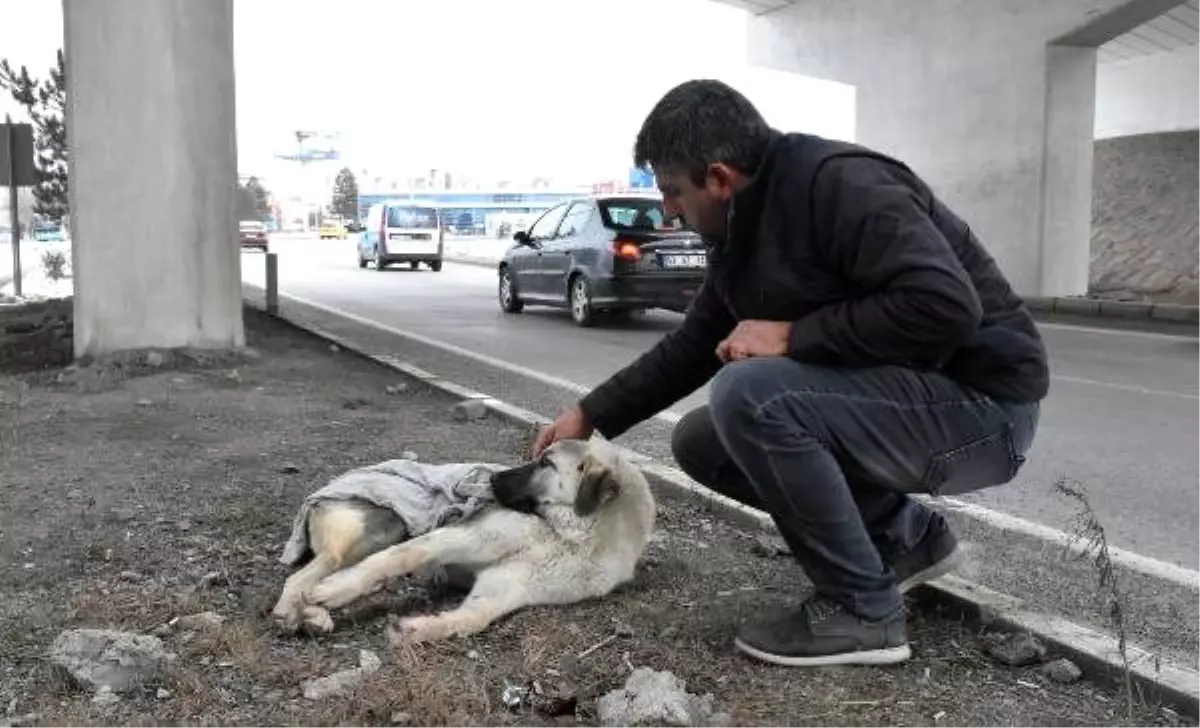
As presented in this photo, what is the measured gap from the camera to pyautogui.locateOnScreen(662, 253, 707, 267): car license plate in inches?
552

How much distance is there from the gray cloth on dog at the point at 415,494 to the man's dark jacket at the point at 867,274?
104 centimetres

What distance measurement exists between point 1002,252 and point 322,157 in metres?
90.8

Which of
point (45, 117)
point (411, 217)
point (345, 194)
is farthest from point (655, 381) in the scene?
point (345, 194)

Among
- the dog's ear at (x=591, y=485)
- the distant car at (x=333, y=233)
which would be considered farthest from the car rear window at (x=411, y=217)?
the distant car at (x=333, y=233)

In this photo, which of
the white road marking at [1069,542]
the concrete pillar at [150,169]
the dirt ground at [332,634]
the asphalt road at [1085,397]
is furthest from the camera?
the concrete pillar at [150,169]

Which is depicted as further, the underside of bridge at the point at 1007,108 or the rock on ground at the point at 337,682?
the underside of bridge at the point at 1007,108

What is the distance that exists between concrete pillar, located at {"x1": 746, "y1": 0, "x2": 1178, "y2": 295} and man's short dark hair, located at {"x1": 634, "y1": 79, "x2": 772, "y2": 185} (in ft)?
47.3

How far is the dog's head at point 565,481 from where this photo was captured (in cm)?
338

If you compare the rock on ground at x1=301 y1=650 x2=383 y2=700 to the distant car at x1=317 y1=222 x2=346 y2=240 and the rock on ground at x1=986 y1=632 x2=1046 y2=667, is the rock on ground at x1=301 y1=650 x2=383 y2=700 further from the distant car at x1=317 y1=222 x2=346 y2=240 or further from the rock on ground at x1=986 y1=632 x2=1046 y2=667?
the distant car at x1=317 y1=222 x2=346 y2=240

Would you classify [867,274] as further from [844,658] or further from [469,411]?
[469,411]

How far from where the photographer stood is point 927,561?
11.3 feet

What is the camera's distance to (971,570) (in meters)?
4.24

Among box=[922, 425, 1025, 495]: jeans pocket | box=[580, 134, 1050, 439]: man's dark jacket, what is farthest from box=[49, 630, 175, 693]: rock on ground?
box=[922, 425, 1025, 495]: jeans pocket

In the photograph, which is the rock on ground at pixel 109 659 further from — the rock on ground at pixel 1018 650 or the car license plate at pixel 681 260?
the car license plate at pixel 681 260
